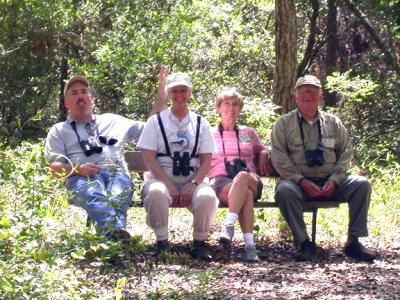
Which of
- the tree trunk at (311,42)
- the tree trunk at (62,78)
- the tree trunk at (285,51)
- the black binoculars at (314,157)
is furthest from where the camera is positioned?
the tree trunk at (62,78)

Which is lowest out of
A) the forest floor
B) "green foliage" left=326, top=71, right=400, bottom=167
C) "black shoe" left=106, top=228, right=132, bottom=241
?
the forest floor

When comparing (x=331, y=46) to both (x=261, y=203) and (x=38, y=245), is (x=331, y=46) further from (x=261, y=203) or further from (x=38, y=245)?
(x=38, y=245)

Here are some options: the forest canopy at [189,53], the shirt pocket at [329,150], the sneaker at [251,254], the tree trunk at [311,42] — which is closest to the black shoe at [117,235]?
the sneaker at [251,254]

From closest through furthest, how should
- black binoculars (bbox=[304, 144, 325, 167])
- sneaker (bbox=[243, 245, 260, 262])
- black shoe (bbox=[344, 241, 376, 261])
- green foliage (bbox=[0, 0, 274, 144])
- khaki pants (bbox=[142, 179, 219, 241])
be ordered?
khaki pants (bbox=[142, 179, 219, 241]) → sneaker (bbox=[243, 245, 260, 262]) → black shoe (bbox=[344, 241, 376, 261]) → black binoculars (bbox=[304, 144, 325, 167]) → green foliage (bbox=[0, 0, 274, 144])

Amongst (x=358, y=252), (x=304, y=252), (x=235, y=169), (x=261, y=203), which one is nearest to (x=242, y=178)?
(x=235, y=169)

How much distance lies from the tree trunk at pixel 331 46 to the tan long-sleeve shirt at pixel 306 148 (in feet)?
23.1

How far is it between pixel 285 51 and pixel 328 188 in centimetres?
247

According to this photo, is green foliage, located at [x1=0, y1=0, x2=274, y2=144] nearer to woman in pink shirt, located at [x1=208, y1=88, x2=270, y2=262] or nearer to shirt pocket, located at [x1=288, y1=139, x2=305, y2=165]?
woman in pink shirt, located at [x1=208, y1=88, x2=270, y2=262]

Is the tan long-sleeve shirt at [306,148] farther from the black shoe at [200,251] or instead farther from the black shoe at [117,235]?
the black shoe at [117,235]

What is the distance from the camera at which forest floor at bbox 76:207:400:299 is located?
5.82 metres

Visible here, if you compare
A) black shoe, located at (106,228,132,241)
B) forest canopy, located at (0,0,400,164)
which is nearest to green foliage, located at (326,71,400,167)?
forest canopy, located at (0,0,400,164)

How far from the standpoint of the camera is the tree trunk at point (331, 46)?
14.9 meters

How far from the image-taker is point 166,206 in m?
7.27

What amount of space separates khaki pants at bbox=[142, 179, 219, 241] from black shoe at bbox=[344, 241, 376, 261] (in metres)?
1.11
